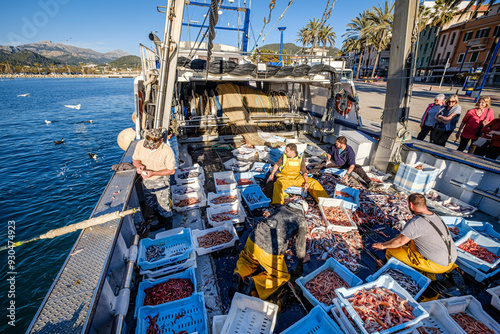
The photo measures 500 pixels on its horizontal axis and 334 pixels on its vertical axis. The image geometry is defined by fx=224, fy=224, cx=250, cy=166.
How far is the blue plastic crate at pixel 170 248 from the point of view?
3586 mm

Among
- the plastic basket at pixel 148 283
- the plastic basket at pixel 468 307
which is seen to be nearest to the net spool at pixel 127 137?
the plastic basket at pixel 148 283

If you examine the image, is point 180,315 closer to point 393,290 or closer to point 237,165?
point 393,290

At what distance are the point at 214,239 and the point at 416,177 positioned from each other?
5466 millimetres

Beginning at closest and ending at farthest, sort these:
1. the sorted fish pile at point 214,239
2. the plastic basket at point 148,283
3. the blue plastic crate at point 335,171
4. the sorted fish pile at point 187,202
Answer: the plastic basket at point 148,283, the sorted fish pile at point 214,239, the sorted fish pile at point 187,202, the blue plastic crate at point 335,171

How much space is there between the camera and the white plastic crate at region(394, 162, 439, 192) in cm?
591

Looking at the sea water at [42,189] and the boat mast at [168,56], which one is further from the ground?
the boat mast at [168,56]

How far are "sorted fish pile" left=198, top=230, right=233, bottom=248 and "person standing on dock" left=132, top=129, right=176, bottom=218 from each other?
1125mm

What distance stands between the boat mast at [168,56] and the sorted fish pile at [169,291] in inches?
143

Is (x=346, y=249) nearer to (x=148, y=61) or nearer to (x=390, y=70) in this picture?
(x=390, y=70)

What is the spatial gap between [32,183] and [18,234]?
488 cm

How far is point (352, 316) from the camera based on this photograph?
8.08ft

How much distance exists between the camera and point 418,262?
3486 millimetres

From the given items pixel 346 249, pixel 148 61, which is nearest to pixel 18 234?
pixel 148 61

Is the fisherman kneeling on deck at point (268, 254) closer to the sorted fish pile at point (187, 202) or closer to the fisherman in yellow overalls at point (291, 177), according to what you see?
the fisherman in yellow overalls at point (291, 177)
